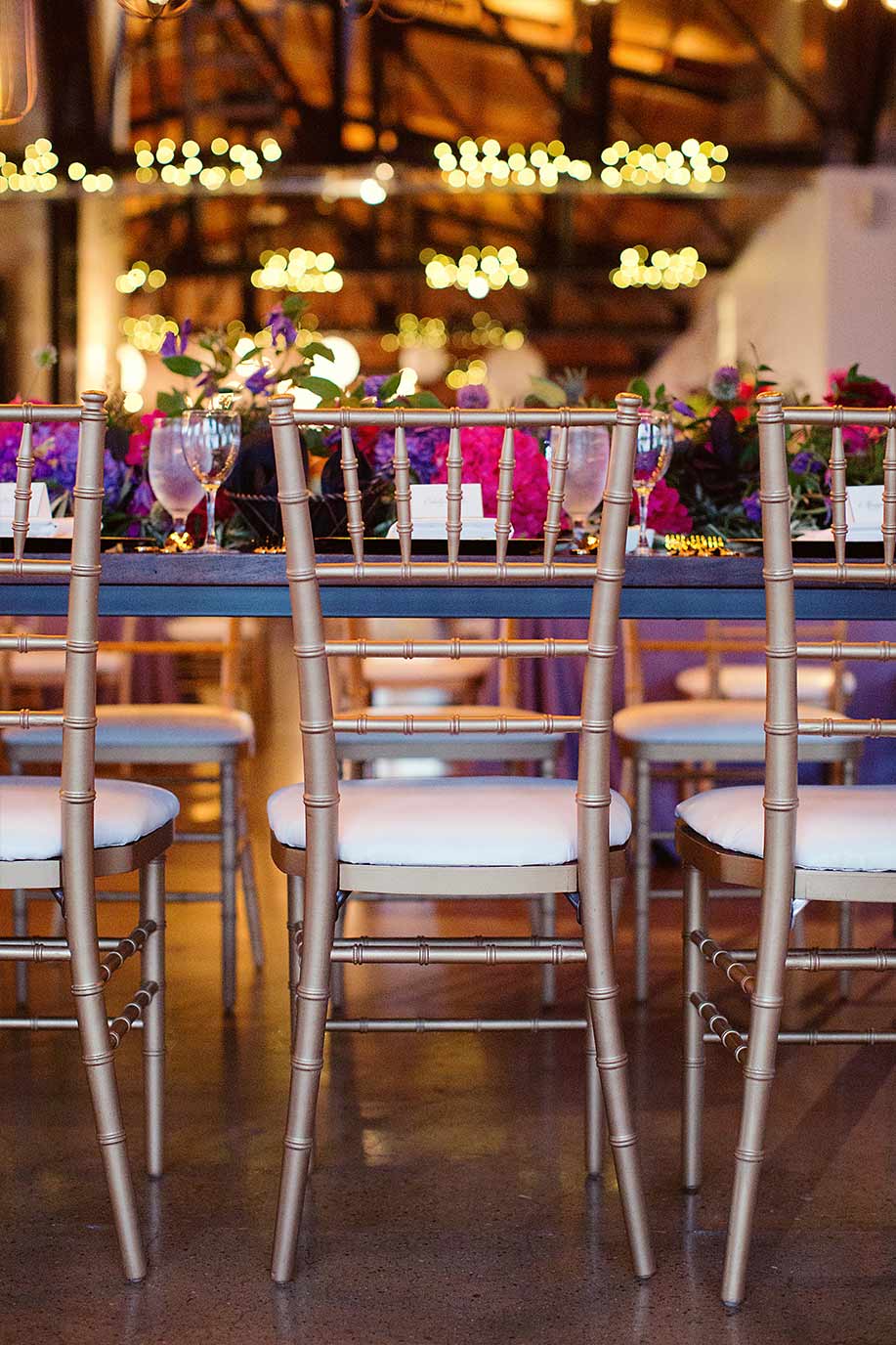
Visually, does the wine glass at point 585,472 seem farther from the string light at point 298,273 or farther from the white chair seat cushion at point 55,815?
the string light at point 298,273

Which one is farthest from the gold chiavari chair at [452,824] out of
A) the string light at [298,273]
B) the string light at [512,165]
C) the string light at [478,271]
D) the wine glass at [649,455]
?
the string light at [478,271]

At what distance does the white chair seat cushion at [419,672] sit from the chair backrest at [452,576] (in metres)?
1.78

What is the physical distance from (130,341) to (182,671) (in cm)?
465

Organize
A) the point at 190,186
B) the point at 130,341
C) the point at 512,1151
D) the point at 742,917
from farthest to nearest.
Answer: the point at 130,341 < the point at 190,186 < the point at 742,917 < the point at 512,1151

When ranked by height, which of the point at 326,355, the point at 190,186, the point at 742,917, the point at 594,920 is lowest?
the point at 742,917

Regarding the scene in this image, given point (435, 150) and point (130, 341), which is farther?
point (130, 341)

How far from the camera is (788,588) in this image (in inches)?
55.1

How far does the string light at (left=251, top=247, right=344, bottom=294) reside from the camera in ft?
30.6

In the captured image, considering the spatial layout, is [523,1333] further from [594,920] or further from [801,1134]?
[801,1134]

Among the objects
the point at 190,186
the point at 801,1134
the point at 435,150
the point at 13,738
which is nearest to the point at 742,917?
the point at 801,1134

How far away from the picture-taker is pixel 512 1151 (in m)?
1.82

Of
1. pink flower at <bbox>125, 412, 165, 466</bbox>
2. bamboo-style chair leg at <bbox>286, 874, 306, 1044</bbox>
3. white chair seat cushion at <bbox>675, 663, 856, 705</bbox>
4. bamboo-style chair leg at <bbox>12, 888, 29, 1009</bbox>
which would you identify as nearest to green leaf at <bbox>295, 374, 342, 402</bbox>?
pink flower at <bbox>125, 412, 165, 466</bbox>

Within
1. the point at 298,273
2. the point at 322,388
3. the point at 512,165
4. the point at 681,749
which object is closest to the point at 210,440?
the point at 322,388

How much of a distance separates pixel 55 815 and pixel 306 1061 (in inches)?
14.1
